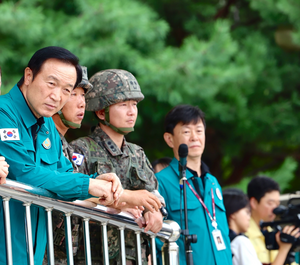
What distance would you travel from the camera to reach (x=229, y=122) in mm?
7262

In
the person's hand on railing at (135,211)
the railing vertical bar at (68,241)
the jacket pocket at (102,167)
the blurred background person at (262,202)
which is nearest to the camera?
the railing vertical bar at (68,241)

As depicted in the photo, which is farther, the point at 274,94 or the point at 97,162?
the point at 274,94

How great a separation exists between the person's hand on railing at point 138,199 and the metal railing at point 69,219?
102 millimetres

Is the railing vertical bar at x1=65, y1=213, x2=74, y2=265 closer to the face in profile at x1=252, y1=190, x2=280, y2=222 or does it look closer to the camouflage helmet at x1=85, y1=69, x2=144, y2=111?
the camouflage helmet at x1=85, y1=69, x2=144, y2=111

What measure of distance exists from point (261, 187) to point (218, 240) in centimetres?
188

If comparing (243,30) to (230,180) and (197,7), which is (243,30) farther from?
(230,180)

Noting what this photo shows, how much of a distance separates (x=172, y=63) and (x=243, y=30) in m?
2.33

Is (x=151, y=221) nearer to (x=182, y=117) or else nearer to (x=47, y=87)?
(x=47, y=87)

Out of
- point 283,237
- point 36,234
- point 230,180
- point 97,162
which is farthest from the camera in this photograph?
point 230,180

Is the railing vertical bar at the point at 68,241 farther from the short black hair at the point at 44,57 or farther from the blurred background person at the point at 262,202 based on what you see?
the blurred background person at the point at 262,202

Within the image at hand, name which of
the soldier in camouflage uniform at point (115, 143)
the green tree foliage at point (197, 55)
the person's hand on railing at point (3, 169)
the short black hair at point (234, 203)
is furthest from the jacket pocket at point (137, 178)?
the green tree foliage at point (197, 55)

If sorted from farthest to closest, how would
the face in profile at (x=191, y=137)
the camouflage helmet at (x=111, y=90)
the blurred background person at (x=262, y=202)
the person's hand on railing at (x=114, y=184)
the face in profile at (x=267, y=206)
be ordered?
the face in profile at (x=267, y=206) < the blurred background person at (x=262, y=202) < the face in profile at (x=191, y=137) < the camouflage helmet at (x=111, y=90) < the person's hand on railing at (x=114, y=184)

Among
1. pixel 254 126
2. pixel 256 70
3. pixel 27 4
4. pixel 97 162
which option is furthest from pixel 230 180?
pixel 97 162

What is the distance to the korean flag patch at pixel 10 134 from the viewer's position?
2229 millimetres
